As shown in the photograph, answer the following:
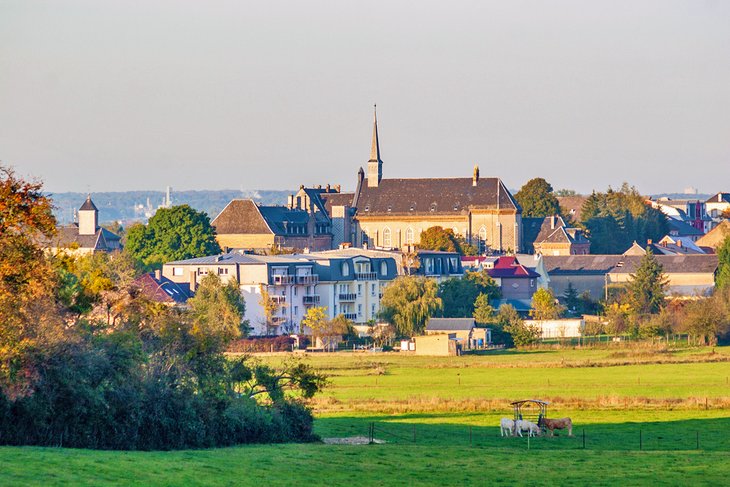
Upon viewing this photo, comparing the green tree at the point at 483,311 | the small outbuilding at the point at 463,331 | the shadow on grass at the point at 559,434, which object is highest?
the green tree at the point at 483,311

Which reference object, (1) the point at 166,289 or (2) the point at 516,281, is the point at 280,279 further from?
(2) the point at 516,281

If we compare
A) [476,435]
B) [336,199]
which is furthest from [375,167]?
[476,435]

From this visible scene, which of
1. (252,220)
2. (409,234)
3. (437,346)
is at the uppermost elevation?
(252,220)

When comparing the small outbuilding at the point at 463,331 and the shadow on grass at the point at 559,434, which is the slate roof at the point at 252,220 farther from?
the shadow on grass at the point at 559,434

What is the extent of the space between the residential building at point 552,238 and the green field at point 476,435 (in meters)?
70.9

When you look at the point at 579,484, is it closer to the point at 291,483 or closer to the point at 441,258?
the point at 291,483

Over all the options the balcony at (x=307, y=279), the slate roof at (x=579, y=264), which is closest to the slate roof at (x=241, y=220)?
the slate roof at (x=579, y=264)

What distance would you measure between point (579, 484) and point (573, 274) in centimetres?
9858

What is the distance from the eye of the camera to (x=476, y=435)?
154 ft

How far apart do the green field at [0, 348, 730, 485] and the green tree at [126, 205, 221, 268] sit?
44885 millimetres

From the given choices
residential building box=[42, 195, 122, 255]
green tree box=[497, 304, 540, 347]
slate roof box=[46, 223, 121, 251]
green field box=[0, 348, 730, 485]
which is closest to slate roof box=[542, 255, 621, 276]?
green tree box=[497, 304, 540, 347]

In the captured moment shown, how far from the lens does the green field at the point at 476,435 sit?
3272cm

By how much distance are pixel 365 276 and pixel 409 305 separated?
13169 millimetres

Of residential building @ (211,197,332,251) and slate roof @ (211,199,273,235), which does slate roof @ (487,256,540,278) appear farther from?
slate roof @ (211,199,273,235)
